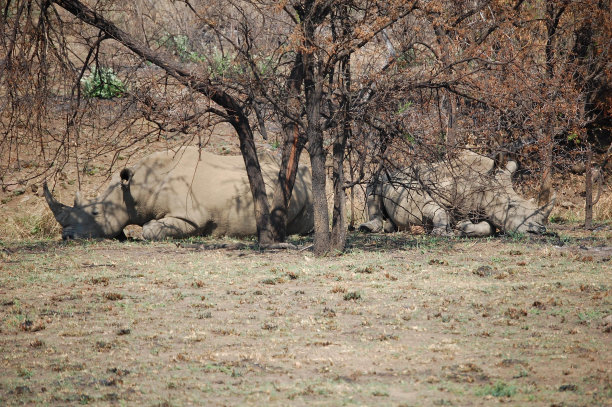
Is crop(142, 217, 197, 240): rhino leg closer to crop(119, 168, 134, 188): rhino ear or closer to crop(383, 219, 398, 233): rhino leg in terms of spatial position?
crop(119, 168, 134, 188): rhino ear

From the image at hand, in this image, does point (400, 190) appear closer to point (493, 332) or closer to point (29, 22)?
point (29, 22)

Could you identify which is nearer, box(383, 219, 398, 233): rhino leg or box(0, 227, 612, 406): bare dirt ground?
box(0, 227, 612, 406): bare dirt ground

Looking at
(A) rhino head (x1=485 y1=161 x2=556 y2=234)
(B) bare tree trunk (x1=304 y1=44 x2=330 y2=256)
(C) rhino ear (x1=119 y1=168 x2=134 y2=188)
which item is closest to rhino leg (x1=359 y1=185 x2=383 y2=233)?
(A) rhino head (x1=485 y1=161 x2=556 y2=234)

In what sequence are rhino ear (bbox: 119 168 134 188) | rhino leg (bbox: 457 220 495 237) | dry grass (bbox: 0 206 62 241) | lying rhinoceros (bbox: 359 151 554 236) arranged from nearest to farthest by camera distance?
lying rhinoceros (bbox: 359 151 554 236) → rhino leg (bbox: 457 220 495 237) → rhino ear (bbox: 119 168 134 188) → dry grass (bbox: 0 206 62 241)

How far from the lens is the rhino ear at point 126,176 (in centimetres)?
1284

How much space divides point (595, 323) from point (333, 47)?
15.3 feet

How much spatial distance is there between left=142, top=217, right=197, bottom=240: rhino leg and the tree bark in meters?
1.70

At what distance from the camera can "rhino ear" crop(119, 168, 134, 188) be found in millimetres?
12836

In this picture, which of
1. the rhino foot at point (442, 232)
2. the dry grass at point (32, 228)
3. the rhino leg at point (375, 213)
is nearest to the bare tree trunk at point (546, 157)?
the rhino foot at point (442, 232)

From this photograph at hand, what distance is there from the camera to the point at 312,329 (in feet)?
20.6

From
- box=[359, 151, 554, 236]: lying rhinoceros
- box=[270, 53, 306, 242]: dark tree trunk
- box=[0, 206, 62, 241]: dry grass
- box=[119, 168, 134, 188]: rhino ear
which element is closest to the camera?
box=[270, 53, 306, 242]: dark tree trunk

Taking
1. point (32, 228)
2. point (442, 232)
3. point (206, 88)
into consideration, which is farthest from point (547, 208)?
point (32, 228)

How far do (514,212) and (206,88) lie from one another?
5506mm

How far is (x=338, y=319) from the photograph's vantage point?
6605mm
